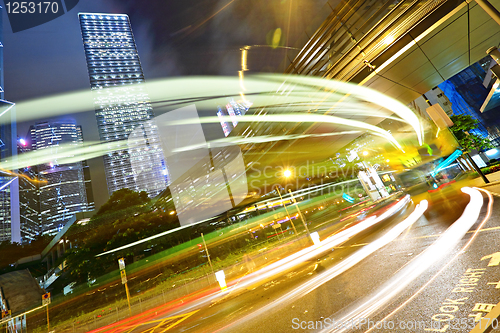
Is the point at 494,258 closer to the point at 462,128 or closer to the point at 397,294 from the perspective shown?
the point at 397,294

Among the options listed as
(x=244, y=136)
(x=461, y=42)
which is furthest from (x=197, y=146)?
(x=461, y=42)

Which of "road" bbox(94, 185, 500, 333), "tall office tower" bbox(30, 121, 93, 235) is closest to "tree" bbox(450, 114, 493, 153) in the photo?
"road" bbox(94, 185, 500, 333)

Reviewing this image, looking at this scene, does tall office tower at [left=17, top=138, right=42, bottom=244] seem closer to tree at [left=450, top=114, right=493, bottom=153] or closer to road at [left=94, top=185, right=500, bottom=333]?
road at [left=94, top=185, right=500, bottom=333]

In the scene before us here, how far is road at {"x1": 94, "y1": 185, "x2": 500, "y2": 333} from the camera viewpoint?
3.03 metres

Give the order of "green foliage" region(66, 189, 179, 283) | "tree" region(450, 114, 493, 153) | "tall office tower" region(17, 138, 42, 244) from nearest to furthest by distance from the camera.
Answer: "green foliage" region(66, 189, 179, 283)
"tree" region(450, 114, 493, 153)
"tall office tower" region(17, 138, 42, 244)

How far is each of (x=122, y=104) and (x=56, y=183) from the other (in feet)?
239

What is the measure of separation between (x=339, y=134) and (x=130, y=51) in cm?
9127

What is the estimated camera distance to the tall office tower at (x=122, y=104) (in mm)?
66062

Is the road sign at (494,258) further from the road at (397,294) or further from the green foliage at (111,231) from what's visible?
the green foliage at (111,231)

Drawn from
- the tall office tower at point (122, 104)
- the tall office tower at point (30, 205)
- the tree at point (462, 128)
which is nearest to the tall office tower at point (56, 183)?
the tall office tower at point (30, 205)

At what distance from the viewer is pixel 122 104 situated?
74188 millimetres

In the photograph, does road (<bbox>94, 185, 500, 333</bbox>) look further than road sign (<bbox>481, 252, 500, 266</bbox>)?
No

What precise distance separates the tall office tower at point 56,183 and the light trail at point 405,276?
393 ft

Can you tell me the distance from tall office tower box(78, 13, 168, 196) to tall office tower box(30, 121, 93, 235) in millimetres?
47413
